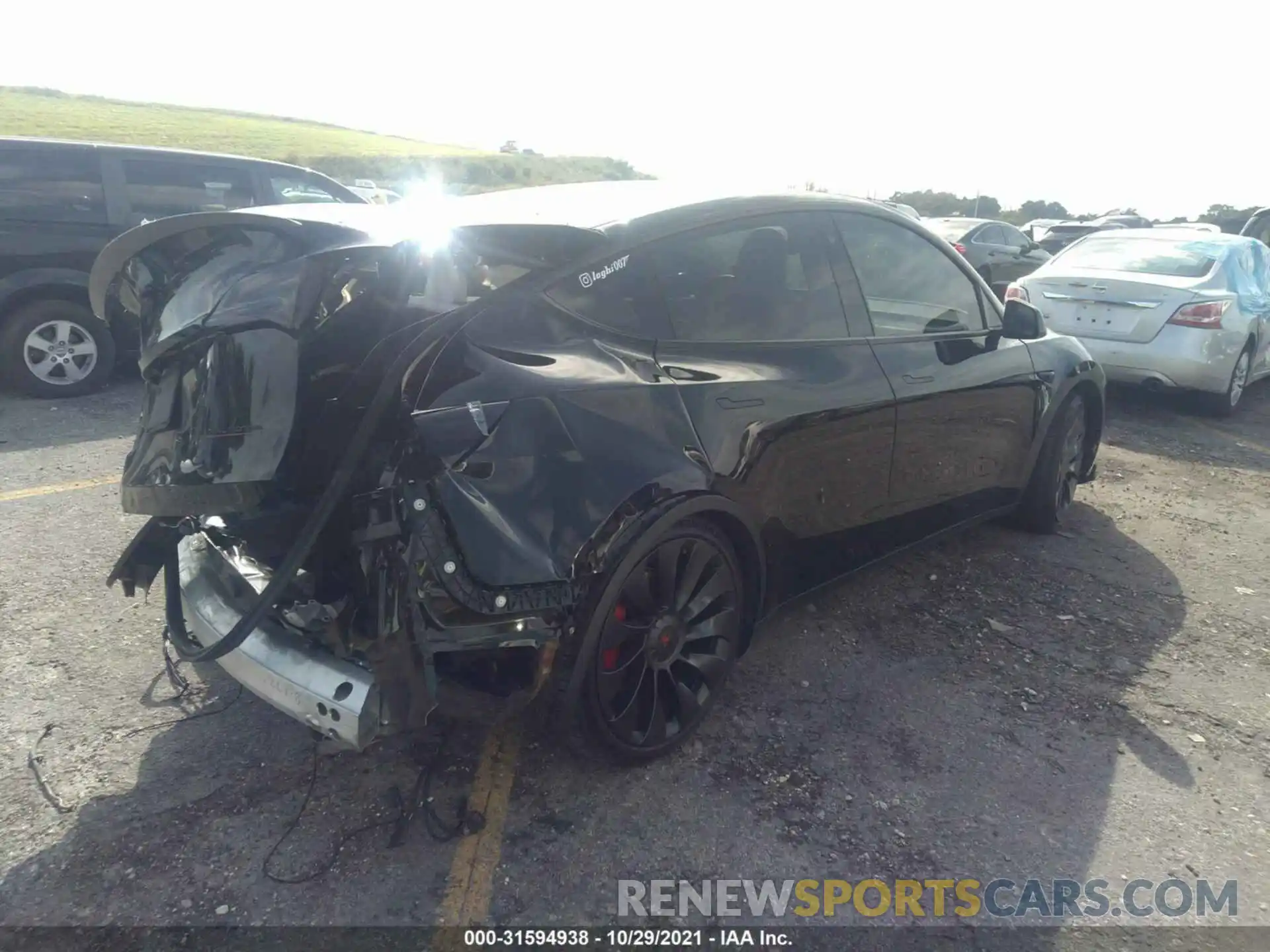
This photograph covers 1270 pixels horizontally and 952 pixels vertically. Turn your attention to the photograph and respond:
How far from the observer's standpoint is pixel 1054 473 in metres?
4.74

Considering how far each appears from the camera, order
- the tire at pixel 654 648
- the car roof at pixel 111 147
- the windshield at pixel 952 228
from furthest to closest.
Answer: the windshield at pixel 952 228 < the car roof at pixel 111 147 < the tire at pixel 654 648

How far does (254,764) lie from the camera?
280 centimetres

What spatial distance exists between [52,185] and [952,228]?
38.3 feet

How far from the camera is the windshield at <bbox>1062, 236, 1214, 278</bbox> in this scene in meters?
7.84

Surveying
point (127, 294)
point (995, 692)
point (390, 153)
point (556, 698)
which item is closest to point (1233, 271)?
point (995, 692)

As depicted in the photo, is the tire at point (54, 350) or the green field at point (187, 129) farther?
the green field at point (187, 129)

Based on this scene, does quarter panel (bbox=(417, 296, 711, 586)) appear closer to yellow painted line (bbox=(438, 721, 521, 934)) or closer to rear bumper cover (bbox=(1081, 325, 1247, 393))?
yellow painted line (bbox=(438, 721, 521, 934))

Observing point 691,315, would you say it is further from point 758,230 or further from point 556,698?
point 556,698

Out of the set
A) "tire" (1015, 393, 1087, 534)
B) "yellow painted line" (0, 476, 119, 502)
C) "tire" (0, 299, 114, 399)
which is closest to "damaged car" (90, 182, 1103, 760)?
"tire" (1015, 393, 1087, 534)

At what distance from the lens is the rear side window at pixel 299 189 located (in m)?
8.02

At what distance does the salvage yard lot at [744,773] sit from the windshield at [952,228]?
1017 cm

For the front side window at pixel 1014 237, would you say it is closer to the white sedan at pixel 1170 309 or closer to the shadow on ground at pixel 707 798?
the white sedan at pixel 1170 309

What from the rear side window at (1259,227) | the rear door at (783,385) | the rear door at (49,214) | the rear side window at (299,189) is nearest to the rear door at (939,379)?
the rear door at (783,385)

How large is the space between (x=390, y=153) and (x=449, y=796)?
49.3m
